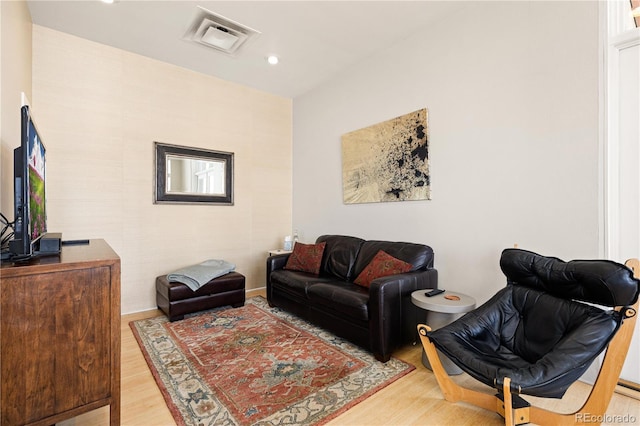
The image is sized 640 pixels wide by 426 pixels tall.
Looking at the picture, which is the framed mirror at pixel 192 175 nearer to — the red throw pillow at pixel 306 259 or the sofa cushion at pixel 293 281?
the red throw pillow at pixel 306 259

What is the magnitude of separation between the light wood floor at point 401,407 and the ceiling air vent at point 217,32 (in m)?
3.14

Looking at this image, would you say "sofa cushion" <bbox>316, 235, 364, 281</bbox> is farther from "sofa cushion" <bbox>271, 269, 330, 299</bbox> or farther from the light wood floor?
the light wood floor

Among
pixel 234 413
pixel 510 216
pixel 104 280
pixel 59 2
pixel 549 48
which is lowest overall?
pixel 234 413

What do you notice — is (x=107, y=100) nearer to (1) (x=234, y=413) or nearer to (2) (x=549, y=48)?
(1) (x=234, y=413)

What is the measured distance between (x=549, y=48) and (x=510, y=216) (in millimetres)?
Result: 1283

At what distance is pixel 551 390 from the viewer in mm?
1370

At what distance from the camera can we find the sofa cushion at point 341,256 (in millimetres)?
Answer: 3254

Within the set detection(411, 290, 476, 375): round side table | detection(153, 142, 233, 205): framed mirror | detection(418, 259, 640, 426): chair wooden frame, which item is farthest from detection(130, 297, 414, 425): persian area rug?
detection(153, 142, 233, 205): framed mirror

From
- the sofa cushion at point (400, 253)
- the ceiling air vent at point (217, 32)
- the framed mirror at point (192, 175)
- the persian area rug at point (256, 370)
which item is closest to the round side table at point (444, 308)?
the persian area rug at point (256, 370)

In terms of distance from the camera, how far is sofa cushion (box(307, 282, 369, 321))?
7.75 feet

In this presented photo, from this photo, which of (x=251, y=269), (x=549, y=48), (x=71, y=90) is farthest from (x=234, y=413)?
(x=71, y=90)

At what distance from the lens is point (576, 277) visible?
1632mm

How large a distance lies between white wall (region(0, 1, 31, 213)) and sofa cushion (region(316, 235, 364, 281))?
272 centimetres

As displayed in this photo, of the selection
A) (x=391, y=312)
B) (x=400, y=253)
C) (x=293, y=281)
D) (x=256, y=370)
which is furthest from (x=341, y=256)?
(x=256, y=370)
